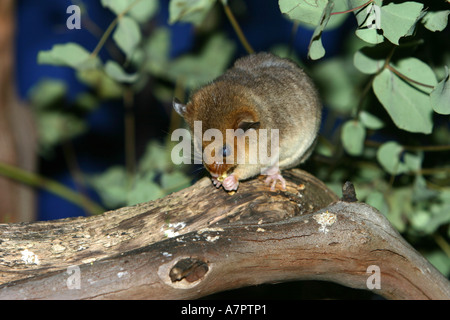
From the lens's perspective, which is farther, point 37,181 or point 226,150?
point 37,181

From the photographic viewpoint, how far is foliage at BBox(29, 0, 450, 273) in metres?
2.28

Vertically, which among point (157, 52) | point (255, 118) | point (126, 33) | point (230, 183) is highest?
point (157, 52)

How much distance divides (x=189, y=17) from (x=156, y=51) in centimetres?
103

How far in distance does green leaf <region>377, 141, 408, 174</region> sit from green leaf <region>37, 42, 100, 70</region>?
1.80 meters

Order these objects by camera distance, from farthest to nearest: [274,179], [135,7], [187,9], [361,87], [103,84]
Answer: [103,84] < [361,87] < [135,7] < [187,9] < [274,179]

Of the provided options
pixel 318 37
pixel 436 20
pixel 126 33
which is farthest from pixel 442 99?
pixel 126 33

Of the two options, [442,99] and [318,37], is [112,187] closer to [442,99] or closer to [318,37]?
[318,37]

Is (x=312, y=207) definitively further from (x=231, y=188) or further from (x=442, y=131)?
Answer: (x=442, y=131)

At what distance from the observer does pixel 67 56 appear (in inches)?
118

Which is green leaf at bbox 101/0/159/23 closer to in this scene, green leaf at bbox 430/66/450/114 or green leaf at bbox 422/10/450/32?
green leaf at bbox 422/10/450/32

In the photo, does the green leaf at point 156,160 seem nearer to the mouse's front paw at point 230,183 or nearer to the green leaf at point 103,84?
the green leaf at point 103,84

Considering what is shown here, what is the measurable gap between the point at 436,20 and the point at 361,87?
57.7 inches

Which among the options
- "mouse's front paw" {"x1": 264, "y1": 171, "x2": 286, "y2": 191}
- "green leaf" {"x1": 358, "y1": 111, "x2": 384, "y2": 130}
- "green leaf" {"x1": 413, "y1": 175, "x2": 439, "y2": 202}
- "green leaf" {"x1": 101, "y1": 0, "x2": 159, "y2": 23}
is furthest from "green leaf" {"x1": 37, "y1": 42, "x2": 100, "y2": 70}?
"green leaf" {"x1": 413, "y1": 175, "x2": 439, "y2": 202}

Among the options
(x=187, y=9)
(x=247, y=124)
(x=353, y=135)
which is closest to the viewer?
(x=247, y=124)
